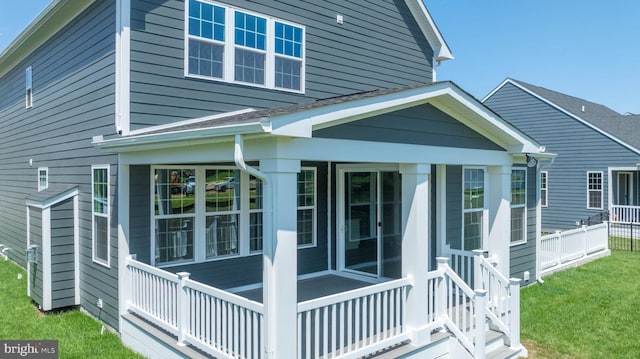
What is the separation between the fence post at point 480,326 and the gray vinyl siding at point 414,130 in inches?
82.4

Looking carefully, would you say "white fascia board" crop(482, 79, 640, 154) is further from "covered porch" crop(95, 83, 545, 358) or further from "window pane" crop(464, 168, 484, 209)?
"window pane" crop(464, 168, 484, 209)

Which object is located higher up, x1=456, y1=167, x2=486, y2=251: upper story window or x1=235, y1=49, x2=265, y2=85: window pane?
x1=235, y1=49, x2=265, y2=85: window pane

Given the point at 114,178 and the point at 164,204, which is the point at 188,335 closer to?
the point at 164,204

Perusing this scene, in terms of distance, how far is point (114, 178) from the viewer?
6.84 meters

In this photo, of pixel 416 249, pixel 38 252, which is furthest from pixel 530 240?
pixel 38 252

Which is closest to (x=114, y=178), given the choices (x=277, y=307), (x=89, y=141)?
(x=89, y=141)

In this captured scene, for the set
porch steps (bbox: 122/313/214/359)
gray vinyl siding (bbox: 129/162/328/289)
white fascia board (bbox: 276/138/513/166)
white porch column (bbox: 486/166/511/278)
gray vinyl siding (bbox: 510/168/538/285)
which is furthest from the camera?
gray vinyl siding (bbox: 510/168/538/285)

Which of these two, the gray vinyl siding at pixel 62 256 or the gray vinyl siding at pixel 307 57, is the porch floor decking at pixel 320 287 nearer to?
the gray vinyl siding at pixel 62 256

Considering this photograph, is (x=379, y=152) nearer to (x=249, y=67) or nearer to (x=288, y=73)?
(x=249, y=67)

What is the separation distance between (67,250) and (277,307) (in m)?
5.49

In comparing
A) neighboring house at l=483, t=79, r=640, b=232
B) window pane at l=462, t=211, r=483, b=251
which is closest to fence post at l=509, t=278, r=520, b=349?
window pane at l=462, t=211, r=483, b=251

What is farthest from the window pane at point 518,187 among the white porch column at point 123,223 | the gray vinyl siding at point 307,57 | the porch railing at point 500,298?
the white porch column at point 123,223

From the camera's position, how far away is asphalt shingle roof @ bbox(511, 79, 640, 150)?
19078 millimetres

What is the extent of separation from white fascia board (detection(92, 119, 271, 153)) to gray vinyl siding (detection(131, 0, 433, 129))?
1.62 ft
